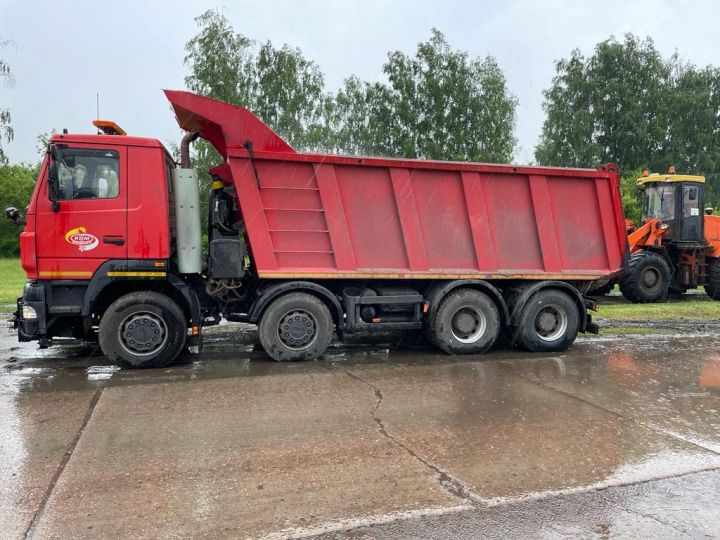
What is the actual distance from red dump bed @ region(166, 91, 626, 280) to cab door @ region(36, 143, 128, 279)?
3.78 feet

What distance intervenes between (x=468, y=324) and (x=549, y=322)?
1.27 meters

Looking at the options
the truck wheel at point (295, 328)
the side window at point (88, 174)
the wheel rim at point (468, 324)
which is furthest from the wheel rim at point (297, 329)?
the side window at point (88, 174)

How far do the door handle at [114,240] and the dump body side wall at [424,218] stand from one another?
1.47 meters

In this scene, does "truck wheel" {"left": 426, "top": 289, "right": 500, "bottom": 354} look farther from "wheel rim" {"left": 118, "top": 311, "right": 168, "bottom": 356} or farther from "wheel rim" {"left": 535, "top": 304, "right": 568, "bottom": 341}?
"wheel rim" {"left": 118, "top": 311, "right": 168, "bottom": 356}

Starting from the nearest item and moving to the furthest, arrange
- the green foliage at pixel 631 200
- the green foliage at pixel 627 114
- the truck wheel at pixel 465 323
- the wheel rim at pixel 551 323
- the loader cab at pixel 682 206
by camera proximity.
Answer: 1. the truck wheel at pixel 465 323
2. the wheel rim at pixel 551 323
3. the loader cab at pixel 682 206
4. the green foliage at pixel 631 200
5. the green foliage at pixel 627 114

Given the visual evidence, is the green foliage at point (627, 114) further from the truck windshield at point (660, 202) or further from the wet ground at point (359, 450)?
the wet ground at point (359, 450)

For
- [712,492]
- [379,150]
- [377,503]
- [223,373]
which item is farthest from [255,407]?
[379,150]

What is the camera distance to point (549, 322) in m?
8.06

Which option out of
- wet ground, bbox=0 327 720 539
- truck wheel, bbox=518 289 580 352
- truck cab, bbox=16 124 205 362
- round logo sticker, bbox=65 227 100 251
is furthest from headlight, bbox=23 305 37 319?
truck wheel, bbox=518 289 580 352

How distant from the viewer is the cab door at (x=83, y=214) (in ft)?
21.1

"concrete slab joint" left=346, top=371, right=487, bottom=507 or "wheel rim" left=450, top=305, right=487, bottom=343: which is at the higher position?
"wheel rim" left=450, top=305, right=487, bottom=343

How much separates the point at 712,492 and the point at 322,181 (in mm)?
5143

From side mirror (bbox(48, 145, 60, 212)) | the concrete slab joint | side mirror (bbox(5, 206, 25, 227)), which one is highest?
side mirror (bbox(48, 145, 60, 212))

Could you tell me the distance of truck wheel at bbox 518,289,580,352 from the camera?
7.90m
